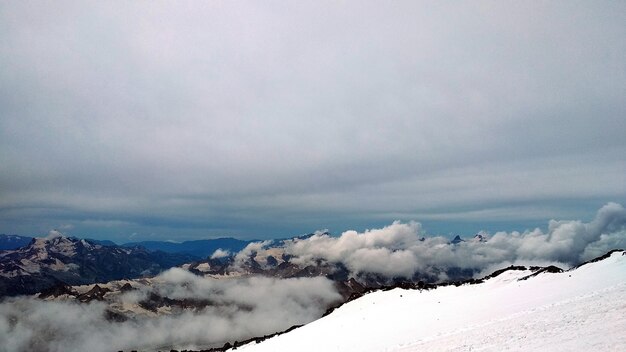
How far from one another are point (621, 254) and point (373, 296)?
3209cm

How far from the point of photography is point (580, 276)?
140ft

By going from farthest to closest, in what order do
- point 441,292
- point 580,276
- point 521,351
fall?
point 441,292 < point 580,276 < point 521,351

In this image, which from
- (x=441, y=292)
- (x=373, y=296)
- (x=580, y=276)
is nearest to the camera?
(x=580, y=276)

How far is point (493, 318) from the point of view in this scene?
34.4 metres

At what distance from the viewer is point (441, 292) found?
185 feet

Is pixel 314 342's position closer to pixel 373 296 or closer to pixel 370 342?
pixel 370 342

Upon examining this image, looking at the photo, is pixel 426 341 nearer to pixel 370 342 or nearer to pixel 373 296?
pixel 370 342

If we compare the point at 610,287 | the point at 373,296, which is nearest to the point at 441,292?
the point at 373,296

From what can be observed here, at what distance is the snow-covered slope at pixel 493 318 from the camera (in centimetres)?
2320

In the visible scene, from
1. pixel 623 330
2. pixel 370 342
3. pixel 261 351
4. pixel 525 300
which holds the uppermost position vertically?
pixel 623 330

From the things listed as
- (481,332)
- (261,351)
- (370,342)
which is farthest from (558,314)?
Answer: (261,351)

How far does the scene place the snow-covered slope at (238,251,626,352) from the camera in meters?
23.2

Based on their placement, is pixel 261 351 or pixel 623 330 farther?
pixel 261 351

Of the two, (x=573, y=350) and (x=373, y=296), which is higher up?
Answer: (x=573, y=350)
